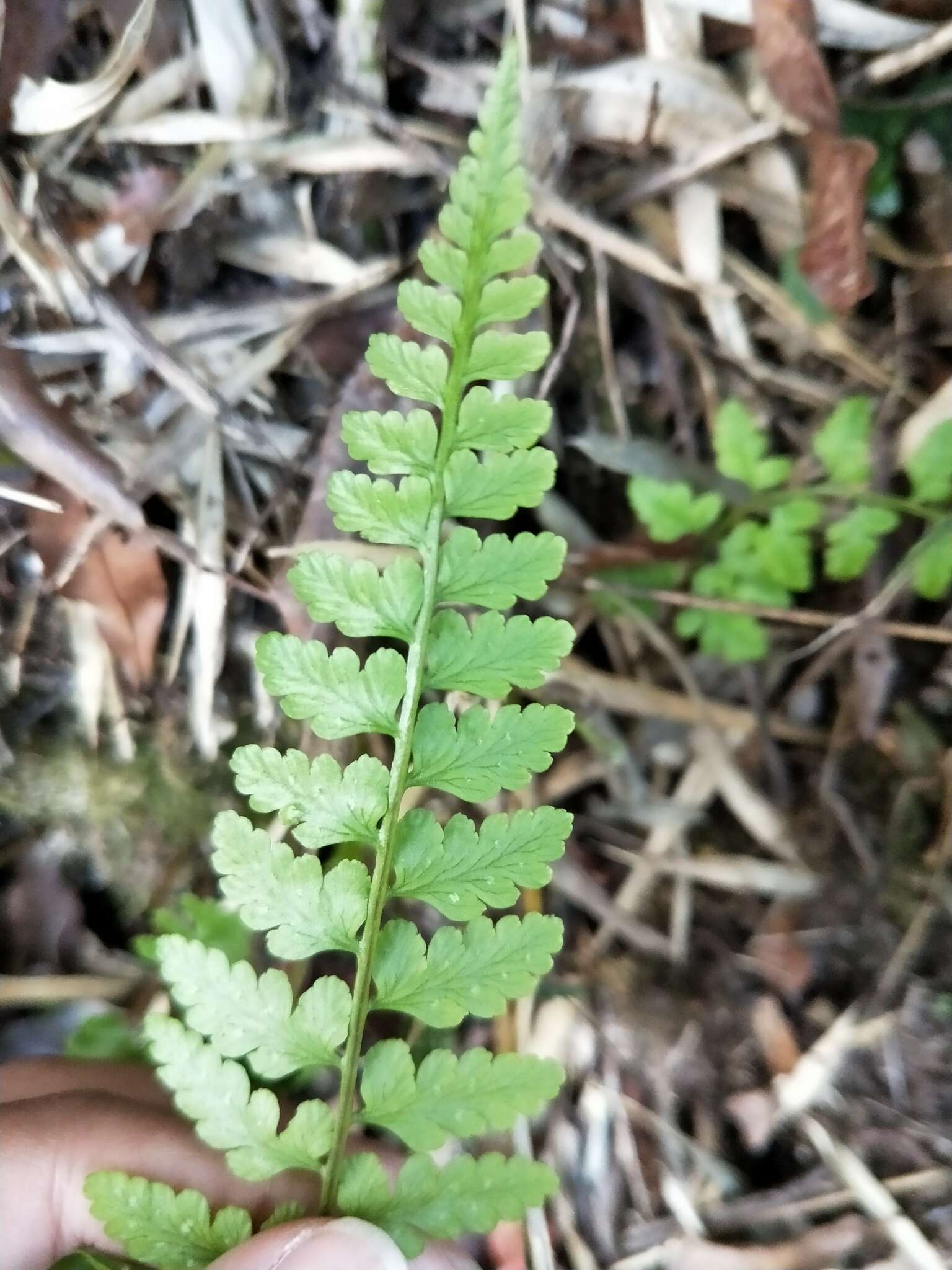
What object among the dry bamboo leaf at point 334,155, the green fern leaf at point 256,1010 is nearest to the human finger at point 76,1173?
the green fern leaf at point 256,1010

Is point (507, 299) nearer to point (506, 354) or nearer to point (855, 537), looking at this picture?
point (506, 354)

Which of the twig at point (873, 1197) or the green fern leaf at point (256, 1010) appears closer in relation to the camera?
the green fern leaf at point (256, 1010)

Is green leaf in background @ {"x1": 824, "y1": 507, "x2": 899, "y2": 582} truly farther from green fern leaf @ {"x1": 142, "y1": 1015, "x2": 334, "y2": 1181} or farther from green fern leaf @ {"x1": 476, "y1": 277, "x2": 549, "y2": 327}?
green fern leaf @ {"x1": 142, "y1": 1015, "x2": 334, "y2": 1181}

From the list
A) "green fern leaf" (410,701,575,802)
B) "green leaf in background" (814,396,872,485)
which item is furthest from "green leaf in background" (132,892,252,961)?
"green leaf in background" (814,396,872,485)

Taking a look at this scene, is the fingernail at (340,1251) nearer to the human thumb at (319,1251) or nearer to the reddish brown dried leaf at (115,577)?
the human thumb at (319,1251)

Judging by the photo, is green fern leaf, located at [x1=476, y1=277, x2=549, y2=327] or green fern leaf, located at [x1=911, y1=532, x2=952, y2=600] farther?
green fern leaf, located at [x1=911, y1=532, x2=952, y2=600]

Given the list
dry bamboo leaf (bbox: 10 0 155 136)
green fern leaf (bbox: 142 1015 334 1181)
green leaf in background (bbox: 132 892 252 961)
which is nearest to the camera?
green fern leaf (bbox: 142 1015 334 1181)
